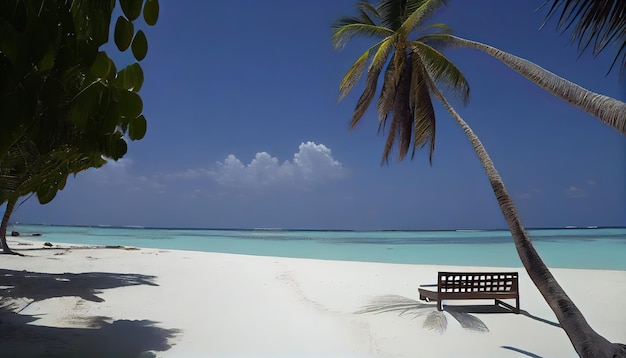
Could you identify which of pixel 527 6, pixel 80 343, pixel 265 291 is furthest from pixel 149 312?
pixel 527 6

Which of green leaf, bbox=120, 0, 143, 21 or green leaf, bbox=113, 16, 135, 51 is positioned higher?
green leaf, bbox=120, 0, 143, 21

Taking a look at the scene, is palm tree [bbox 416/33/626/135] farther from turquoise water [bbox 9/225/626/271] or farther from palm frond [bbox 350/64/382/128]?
turquoise water [bbox 9/225/626/271]

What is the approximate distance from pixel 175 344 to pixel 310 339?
5.38 ft

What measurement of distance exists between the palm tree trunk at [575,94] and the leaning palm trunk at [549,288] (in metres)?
1.29

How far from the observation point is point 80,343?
496 cm

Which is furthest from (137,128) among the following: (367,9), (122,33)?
(367,9)

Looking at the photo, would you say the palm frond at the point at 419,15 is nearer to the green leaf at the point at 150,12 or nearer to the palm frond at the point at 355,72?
the palm frond at the point at 355,72

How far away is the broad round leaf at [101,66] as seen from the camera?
125 inches

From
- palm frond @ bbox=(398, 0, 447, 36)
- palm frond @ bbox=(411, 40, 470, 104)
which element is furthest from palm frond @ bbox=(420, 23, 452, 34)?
palm frond @ bbox=(411, 40, 470, 104)

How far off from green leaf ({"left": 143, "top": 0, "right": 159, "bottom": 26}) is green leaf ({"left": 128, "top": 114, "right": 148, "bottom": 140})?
0.92m

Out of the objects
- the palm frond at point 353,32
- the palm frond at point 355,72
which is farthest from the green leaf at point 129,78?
the palm frond at point 353,32

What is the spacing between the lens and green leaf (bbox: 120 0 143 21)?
272 centimetres

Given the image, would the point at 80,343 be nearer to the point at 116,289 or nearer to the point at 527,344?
the point at 116,289

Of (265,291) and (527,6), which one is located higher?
(527,6)
